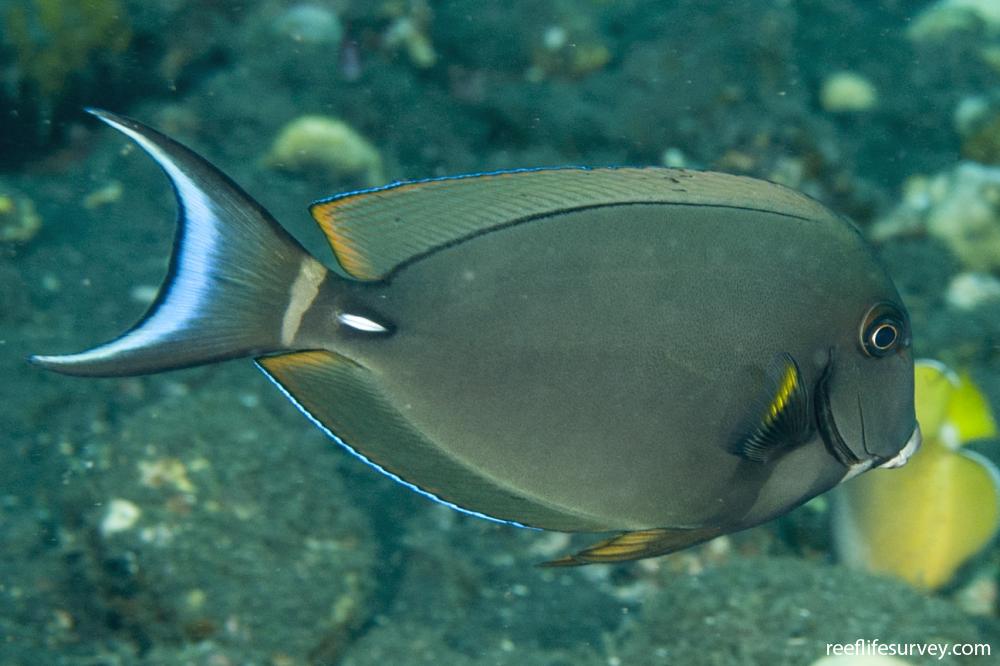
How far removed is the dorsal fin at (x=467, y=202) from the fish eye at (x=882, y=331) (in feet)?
1.35

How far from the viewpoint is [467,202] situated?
66.8 inches

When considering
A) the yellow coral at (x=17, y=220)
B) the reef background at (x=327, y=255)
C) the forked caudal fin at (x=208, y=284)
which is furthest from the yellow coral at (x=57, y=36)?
the forked caudal fin at (x=208, y=284)

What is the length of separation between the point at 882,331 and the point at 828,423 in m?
0.23

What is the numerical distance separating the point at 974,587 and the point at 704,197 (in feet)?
11.3

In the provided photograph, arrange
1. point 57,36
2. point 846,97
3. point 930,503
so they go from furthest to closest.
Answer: point 846,97, point 57,36, point 930,503

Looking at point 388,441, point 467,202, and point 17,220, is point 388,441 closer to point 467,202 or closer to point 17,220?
point 467,202

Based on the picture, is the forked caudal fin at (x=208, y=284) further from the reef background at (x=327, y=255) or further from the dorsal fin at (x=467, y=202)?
the reef background at (x=327, y=255)

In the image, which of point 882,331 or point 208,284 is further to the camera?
point 882,331

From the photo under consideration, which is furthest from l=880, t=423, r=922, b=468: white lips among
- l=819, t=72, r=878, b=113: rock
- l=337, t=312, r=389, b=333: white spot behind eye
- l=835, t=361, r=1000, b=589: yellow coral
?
l=819, t=72, r=878, b=113: rock

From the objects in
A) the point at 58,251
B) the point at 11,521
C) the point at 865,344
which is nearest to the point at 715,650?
the point at 865,344

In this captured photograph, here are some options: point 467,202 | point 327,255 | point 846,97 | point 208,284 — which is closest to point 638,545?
point 467,202

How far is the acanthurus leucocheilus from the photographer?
1690 mm

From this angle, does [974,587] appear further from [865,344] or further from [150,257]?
[150,257]

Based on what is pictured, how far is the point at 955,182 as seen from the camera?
642 centimetres
